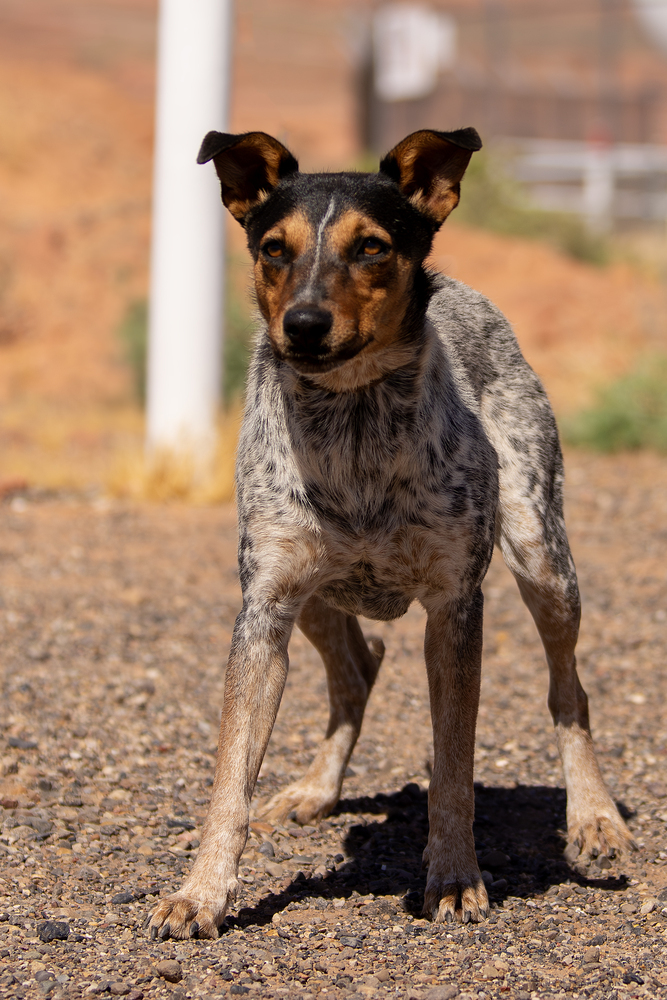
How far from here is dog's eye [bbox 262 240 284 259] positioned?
3488 mm

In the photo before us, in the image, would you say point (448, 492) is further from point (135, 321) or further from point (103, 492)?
point (135, 321)

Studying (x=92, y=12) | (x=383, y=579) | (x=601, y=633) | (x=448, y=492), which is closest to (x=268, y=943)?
(x=383, y=579)

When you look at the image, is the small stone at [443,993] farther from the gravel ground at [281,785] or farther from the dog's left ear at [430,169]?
the dog's left ear at [430,169]

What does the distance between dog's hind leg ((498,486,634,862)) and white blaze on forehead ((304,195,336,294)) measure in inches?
52.9

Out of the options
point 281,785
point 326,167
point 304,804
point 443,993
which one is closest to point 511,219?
point 326,167

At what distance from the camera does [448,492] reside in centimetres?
371

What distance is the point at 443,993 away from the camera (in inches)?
125

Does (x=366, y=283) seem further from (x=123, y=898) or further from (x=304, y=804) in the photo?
(x=304, y=804)

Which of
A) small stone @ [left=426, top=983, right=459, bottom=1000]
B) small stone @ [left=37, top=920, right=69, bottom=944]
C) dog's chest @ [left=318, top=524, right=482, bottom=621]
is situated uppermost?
dog's chest @ [left=318, top=524, right=482, bottom=621]

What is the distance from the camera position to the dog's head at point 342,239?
129 inches

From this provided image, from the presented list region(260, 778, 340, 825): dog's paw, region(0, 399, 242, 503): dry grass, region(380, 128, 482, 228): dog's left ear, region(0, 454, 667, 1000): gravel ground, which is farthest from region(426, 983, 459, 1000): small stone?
region(0, 399, 242, 503): dry grass

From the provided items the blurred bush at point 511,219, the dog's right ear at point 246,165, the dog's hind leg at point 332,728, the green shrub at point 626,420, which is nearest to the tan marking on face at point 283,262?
the dog's right ear at point 246,165

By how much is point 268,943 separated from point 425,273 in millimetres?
2013

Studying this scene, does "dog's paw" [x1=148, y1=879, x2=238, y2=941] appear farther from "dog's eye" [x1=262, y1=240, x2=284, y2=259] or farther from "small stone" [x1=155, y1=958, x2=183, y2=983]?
"dog's eye" [x1=262, y1=240, x2=284, y2=259]
